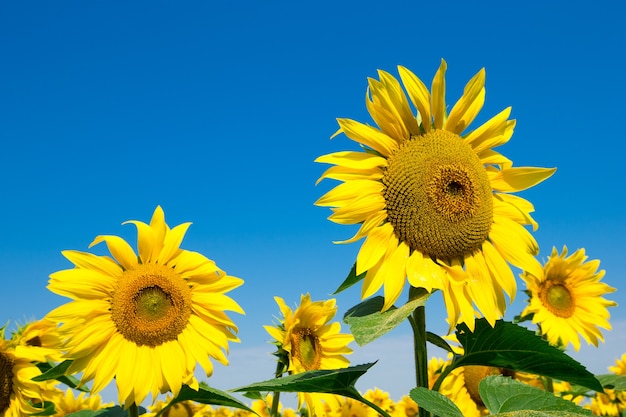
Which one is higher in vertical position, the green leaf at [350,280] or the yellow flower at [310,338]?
the yellow flower at [310,338]

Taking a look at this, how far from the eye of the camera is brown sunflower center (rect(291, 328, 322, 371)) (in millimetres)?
5973

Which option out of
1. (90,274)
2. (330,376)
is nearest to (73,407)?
(90,274)

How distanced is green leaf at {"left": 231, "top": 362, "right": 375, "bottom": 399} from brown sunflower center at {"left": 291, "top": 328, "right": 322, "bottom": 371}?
2634 mm

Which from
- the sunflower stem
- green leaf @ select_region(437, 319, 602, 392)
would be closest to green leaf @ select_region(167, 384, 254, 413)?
the sunflower stem

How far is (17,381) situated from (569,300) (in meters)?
5.67

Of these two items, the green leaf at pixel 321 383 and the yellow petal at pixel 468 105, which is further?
the yellow petal at pixel 468 105

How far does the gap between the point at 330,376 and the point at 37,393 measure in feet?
10.1

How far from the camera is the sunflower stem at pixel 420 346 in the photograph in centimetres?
326

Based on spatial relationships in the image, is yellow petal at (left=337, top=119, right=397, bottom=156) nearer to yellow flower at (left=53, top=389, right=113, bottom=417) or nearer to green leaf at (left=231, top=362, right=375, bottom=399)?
green leaf at (left=231, top=362, right=375, bottom=399)

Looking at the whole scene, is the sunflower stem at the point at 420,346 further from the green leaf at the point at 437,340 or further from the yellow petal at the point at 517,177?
the yellow petal at the point at 517,177

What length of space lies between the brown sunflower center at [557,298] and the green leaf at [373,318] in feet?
14.4

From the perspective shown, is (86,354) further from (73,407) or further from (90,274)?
(73,407)

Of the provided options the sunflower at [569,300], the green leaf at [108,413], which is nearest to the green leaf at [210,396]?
the green leaf at [108,413]

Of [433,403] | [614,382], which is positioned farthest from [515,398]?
[614,382]
